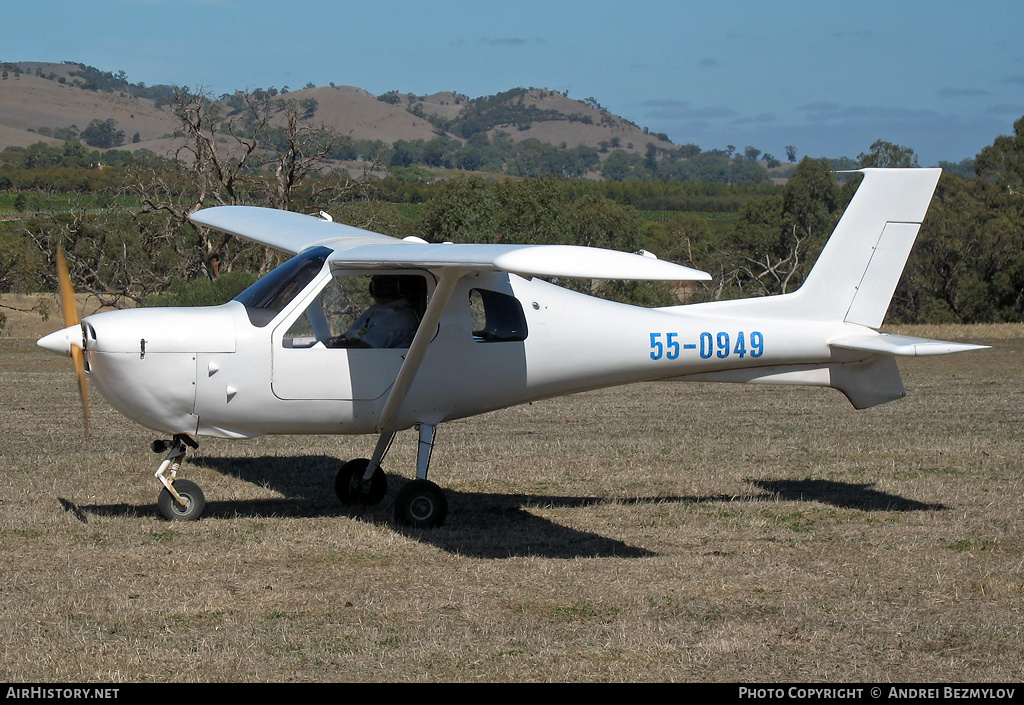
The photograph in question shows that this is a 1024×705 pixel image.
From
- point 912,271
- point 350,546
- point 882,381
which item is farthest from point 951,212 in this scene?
point 350,546

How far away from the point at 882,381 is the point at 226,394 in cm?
580

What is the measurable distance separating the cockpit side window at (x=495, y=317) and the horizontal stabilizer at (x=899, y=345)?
290 cm

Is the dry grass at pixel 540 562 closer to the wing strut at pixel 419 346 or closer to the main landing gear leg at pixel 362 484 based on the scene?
the main landing gear leg at pixel 362 484

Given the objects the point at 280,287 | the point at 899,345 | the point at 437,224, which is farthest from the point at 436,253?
the point at 437,224

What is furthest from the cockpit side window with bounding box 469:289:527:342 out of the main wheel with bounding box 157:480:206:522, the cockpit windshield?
the main wheel with bounding box 157:480:206:522

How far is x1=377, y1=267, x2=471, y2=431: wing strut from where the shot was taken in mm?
7668

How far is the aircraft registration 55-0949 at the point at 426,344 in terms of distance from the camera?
26.1ft

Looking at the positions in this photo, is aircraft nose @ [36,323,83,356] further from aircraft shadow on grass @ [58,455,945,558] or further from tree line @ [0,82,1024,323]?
tree line @ [0,82,1024,323]

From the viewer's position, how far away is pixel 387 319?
852 cm

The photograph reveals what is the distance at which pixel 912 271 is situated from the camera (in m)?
57.7

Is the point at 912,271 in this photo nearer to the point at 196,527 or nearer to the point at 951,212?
the point at 951,212

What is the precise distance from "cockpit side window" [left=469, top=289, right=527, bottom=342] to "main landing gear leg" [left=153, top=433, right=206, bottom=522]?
2.53 meters

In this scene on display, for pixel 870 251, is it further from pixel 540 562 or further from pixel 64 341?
pixel 64 341

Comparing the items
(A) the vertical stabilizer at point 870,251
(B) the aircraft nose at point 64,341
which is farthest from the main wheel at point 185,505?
(A) the vertical stabilizer at point 870,251
